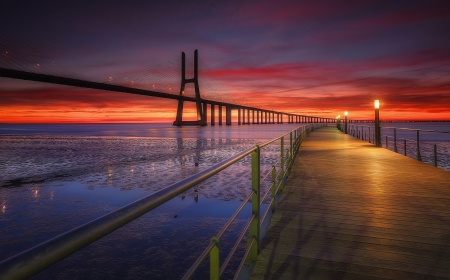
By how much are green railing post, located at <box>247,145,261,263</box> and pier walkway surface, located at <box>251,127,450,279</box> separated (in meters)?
0.12

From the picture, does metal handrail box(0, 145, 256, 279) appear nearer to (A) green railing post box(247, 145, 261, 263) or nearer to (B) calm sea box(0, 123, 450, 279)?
(A) green railing post box(247, 145, 261, 263)

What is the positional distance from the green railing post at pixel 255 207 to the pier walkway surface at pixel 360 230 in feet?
0.40

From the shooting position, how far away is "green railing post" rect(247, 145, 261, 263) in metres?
2.52

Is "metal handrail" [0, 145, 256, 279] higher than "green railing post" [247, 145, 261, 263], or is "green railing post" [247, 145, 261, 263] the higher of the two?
"metal handrail" [0, 145, 256, 279]

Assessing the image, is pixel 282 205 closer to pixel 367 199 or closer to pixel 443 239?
pixel 367 199

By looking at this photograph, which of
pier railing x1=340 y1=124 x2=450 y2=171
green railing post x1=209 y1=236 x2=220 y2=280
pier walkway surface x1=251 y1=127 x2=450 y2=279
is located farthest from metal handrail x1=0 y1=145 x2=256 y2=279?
pier railing x1=340 y1=124 x2=450 y2=171

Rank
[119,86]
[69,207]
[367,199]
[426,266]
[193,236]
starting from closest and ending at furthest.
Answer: [426,266], [367,199], [193,236], [69,207], [119,86]

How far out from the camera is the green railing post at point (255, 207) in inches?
99.0

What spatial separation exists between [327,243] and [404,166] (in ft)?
19.5

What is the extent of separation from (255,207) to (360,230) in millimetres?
1679

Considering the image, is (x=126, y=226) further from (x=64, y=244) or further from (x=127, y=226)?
(x=64, y=244)

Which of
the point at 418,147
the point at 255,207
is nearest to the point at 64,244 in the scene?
the point at 255,207

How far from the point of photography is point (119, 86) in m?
40.5

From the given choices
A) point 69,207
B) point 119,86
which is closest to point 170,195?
point 69,207
